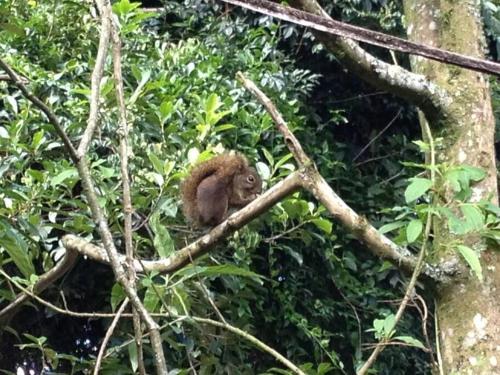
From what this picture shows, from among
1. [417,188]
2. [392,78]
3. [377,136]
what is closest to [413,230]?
[417,188]

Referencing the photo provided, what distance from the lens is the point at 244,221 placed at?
204 cm

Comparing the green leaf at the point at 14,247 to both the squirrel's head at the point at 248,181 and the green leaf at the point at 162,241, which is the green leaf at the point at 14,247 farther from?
the squirrel's head at the point at 248,181

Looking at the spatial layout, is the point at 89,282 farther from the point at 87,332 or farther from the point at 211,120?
the point at 211,120

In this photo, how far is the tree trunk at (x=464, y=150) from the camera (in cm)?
190

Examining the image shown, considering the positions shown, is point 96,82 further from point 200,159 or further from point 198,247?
point 200,159

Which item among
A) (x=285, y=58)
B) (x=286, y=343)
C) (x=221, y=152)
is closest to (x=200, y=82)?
(x=221, y=152)

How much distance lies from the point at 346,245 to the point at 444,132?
2.64m

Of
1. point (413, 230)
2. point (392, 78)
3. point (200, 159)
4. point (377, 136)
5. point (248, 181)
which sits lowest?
point (377, 136)

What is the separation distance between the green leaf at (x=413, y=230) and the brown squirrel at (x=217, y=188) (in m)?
1.37

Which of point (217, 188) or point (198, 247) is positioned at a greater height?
point (198, 247)

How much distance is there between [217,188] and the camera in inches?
127

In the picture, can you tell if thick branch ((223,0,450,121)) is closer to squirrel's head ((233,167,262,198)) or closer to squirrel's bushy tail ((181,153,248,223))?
squirrel's bushy tail ((181,153,248,223))

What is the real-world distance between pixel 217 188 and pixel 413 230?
1.57 metres

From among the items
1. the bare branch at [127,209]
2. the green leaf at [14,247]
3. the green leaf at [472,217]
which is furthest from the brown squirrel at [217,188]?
the bare branch at [127,209]
